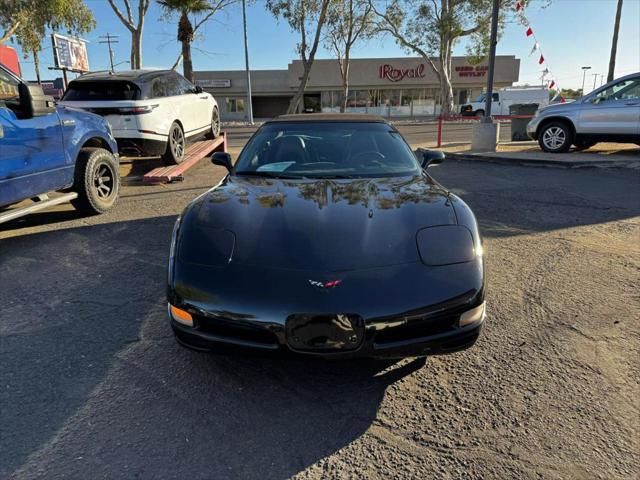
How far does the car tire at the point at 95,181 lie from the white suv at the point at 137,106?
153 centimetres

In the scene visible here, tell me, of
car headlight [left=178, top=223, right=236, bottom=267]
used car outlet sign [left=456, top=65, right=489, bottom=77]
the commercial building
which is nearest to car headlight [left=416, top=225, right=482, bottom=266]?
car headlight [left=178, top=223, right=236, bottom=267]

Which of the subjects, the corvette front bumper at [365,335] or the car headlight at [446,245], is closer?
the corvette front bumper at [365,335]

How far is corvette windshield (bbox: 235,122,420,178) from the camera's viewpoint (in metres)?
3.59

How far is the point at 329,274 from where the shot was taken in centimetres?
A: 216

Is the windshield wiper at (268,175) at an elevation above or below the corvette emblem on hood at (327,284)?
above

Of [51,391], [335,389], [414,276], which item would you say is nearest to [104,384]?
[51,391]

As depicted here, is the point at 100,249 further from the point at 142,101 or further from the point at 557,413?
the point at 557,413

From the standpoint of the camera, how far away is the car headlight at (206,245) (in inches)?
92.5

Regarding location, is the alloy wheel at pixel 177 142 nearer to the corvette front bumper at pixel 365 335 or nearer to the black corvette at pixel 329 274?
the black corvette at pixel 329 274

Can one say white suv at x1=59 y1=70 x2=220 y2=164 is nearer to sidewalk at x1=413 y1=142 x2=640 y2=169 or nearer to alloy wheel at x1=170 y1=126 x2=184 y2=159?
alloy wheel at x1=170 y1=126 x2=184 y2=159

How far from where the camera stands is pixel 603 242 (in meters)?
4.73

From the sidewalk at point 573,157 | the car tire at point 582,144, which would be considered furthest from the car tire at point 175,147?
the car tire at point 582,144

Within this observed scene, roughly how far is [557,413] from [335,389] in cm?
113

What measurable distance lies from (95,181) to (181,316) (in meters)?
4.52
